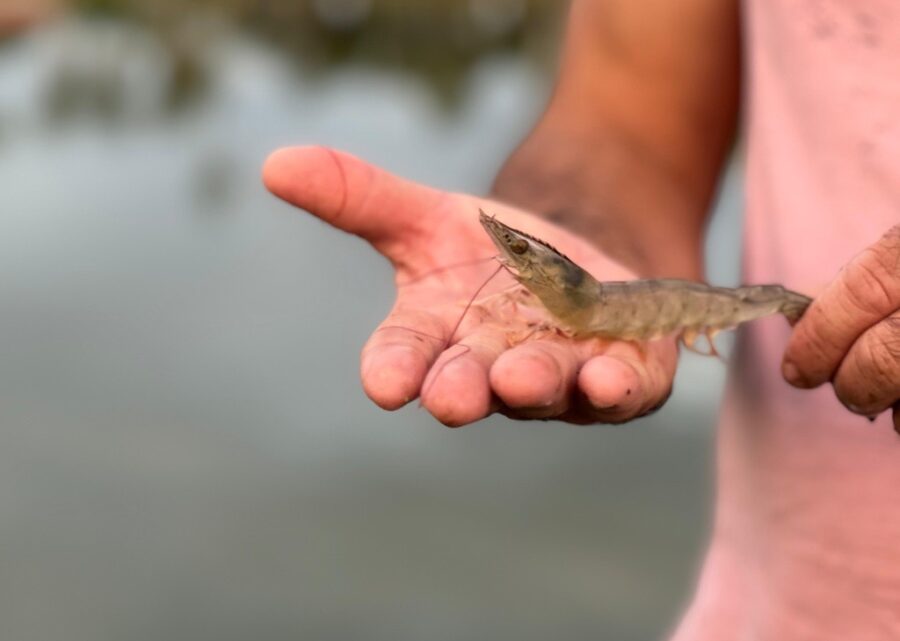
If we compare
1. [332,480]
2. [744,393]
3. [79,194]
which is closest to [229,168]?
[79,194]

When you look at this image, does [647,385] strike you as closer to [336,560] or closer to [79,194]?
[336,560]

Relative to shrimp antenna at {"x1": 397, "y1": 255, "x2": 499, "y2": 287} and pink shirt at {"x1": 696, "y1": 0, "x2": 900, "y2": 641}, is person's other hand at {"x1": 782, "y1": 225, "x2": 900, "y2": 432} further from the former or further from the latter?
shrimp antenna at {"x1": 397, "y1": 255, "x2": 499, "y2": 287}

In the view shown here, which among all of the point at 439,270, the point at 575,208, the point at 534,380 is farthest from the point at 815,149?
the point at 534,380

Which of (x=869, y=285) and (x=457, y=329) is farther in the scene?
(x=457, y=329)

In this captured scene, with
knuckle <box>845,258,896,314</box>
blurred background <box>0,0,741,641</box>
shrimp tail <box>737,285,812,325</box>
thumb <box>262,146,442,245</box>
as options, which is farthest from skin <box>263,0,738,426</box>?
blurred background <box>0,0,741,641</box>

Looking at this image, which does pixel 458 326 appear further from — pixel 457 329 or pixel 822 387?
pixel 822 387
